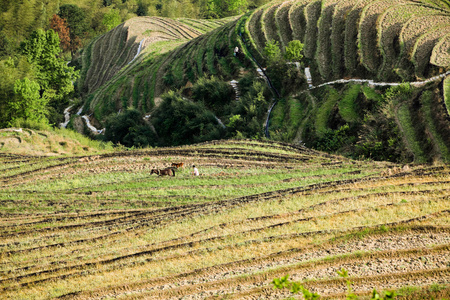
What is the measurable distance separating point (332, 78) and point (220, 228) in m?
26.6

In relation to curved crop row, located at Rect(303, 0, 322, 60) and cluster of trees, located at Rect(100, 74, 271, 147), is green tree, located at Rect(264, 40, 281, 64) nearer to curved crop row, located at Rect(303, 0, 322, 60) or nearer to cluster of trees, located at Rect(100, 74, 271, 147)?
cluster of trees, located at Rect(100, 74, 271, 147)

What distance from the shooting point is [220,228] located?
52.1ft

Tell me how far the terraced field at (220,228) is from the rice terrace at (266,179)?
2.8 inches

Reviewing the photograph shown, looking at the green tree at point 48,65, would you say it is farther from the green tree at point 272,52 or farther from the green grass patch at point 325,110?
the green grass patch at point 325,110

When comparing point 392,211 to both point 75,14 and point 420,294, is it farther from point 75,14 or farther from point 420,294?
point 75,14

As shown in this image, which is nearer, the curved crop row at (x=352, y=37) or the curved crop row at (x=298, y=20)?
the curved crop row at (x=352, y=37)

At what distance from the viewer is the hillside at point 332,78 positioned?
90.3 feet

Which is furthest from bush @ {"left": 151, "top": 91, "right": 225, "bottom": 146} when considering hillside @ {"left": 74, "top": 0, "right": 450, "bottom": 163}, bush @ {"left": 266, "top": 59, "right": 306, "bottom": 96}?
bush @ {"left": 266, "top": 59, "right": 306, "bottom": 96}

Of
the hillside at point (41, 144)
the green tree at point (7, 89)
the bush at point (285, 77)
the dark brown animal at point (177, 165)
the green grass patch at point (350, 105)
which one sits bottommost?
the hillside at point (41, 144)

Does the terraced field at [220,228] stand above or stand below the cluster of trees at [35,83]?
below

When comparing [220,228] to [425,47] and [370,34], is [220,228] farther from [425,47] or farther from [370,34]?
[370,34]

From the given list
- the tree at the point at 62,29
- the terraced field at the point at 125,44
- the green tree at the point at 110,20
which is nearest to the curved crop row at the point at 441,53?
the terraced field at the point at 125,44

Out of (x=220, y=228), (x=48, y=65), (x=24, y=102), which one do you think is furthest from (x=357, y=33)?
(x=48, y=65)

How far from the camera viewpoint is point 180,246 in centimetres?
1461
